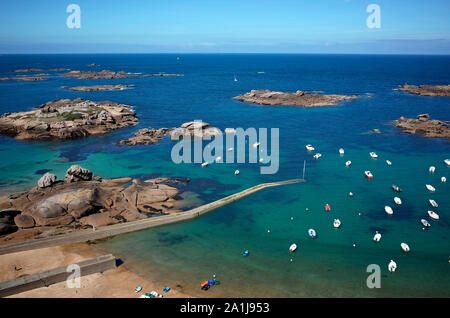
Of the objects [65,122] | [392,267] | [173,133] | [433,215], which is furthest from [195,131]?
[392,267]

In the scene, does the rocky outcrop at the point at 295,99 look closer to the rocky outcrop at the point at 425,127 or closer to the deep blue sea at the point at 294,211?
the deep blue sea at the point at 294,211

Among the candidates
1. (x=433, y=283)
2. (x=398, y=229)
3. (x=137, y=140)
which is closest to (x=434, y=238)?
(x=398, y=229)

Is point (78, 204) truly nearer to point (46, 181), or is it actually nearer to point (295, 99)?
point (46, 181)

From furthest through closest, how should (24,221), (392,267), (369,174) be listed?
(369,174), (24,221), (392,267)

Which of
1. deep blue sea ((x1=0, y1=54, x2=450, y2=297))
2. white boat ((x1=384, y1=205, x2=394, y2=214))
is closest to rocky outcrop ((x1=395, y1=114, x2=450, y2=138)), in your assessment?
deep blue sea ((x1=0, y1=54, x2=450, y2=297))

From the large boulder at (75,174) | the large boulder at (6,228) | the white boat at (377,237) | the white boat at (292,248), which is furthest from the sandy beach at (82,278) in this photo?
the white boat at (377,237)
